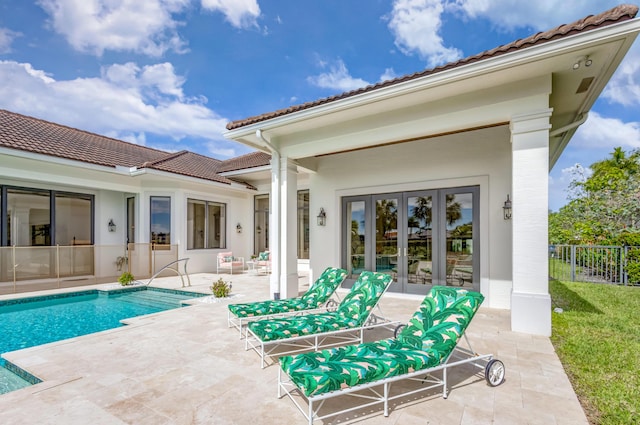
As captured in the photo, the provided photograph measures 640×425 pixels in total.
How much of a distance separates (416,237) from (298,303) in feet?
12.6

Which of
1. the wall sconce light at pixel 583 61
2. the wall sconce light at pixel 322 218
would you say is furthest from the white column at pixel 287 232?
the wall sconce light at pixel 583 61

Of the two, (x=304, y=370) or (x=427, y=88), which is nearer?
(x=304, y=370)

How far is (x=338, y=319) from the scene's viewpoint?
4.54m

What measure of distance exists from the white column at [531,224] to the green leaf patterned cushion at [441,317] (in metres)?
2.06

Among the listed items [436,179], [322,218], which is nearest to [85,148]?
[322,218]

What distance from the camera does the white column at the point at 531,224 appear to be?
16.3 ft

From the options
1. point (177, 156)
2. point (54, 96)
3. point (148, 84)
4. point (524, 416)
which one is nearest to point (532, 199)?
point (524, 416)

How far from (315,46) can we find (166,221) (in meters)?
10.0

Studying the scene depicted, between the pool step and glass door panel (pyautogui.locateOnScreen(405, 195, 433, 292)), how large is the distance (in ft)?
20.6

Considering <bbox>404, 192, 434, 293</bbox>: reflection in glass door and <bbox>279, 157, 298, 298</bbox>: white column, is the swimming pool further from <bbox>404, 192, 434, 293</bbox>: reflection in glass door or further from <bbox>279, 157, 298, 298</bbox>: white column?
<bbox>404, 192, 434, 293</bbox>: reflection in glass door

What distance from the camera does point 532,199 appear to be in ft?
16.6

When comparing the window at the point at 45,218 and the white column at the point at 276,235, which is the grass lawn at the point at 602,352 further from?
the window at the point at 45,218

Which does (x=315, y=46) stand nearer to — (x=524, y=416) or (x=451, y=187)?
(x=451, y=187)

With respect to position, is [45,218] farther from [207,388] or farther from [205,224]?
[207,388]
